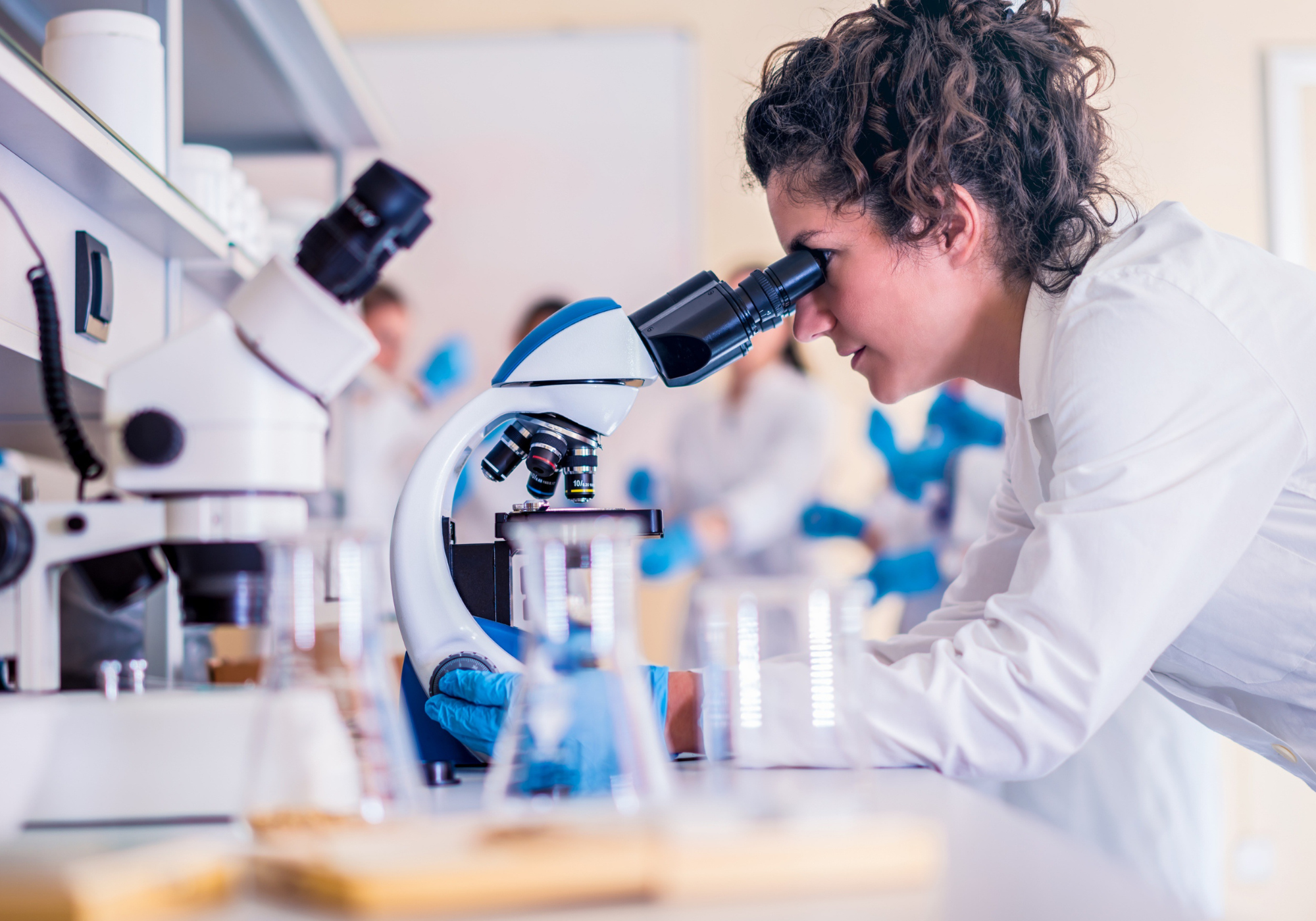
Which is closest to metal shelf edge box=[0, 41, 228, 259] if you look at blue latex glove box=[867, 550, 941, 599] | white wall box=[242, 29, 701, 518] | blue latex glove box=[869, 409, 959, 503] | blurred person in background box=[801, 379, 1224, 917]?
blurred person in background box=[801, 379, 1224, 917]

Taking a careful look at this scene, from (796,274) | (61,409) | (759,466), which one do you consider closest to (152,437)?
(61,409)

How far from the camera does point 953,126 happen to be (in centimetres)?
103

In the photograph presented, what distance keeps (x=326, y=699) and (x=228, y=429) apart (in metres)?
0.20

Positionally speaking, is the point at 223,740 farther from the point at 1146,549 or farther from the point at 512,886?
the point at 1146,549

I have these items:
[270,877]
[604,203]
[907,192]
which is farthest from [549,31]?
[270,877]

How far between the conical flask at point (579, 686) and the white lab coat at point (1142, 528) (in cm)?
12

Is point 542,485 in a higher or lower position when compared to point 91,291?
lower

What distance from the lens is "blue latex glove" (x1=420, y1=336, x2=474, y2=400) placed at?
10.2 feet

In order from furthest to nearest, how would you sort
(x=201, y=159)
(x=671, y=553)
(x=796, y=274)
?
(x=671, y=553), (x=201, y=159), (x=796, y=274)

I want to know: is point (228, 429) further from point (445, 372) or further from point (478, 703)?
point (445, 372)

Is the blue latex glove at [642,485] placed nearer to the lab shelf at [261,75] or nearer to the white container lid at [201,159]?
the lab shelf at [261,75]

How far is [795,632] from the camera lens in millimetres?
558

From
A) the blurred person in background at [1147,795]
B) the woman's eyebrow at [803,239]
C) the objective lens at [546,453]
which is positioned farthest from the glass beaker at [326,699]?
the blurred person in background at [1147,795]

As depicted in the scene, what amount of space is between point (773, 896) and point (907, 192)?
81 cm
